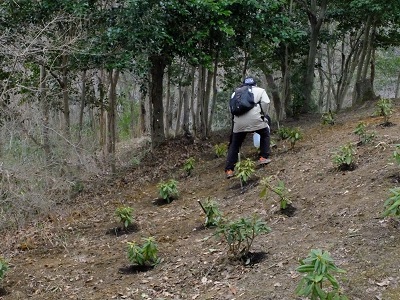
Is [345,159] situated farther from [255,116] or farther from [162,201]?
[162,201]

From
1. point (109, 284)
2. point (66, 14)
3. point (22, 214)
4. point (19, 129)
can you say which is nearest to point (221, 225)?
point (109, 284)

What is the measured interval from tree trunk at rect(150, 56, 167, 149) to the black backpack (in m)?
4.96

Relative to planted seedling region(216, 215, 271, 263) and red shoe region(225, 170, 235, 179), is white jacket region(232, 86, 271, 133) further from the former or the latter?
planted seedling region(216, 215, 271, 263)

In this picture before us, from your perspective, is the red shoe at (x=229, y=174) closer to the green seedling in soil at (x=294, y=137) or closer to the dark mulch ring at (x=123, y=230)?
the green seedling in soil at (x=294, y=137)

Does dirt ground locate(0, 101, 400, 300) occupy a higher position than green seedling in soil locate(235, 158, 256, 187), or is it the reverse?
green seedling in soil locate(235, 158, 256, 187)

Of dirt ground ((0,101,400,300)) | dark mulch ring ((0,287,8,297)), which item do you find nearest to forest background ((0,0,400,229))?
dirt ground ((0,101,400,300))

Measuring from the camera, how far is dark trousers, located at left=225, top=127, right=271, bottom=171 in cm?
856

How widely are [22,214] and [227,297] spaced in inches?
179

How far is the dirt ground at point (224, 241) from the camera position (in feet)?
15.2

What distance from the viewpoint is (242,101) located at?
26.9 feet

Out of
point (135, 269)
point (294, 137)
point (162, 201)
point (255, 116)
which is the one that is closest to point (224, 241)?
point (135, 269)

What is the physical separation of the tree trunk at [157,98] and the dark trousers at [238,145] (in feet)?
16.0

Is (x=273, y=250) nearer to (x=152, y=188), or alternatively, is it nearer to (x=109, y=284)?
(x=109, y=284)

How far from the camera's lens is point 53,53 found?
397 inches
